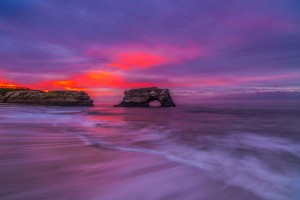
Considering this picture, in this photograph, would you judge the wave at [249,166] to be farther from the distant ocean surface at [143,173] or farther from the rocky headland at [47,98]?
the rocky headland at [47,98]

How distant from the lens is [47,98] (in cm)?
6038

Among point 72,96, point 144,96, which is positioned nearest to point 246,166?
point 144,96

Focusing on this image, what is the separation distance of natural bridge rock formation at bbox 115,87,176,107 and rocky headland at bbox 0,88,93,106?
13.0m

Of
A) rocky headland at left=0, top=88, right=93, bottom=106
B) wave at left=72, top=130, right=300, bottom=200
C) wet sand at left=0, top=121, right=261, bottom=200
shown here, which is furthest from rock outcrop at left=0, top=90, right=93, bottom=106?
wave at left=72, top=130, right=300, bottom=200

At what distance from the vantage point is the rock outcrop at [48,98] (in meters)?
59.6

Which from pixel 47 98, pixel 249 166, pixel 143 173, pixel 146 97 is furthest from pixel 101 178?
pixel 47 98

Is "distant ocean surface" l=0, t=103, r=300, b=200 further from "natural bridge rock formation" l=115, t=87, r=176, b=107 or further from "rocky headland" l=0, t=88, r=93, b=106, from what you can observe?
"rocky headland" l=0, t=88, r=93, b=106

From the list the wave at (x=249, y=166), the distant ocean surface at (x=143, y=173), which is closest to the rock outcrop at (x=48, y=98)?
the distant ocean surface at (x=143, y=173)

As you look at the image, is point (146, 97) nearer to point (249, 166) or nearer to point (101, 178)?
point (249, 166)

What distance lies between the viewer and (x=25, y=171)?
13.2ft

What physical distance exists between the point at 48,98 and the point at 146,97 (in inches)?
1083

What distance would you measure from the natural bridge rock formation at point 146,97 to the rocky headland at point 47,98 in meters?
13.0

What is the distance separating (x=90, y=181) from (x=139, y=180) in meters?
0.84

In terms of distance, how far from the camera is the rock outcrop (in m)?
59.6
